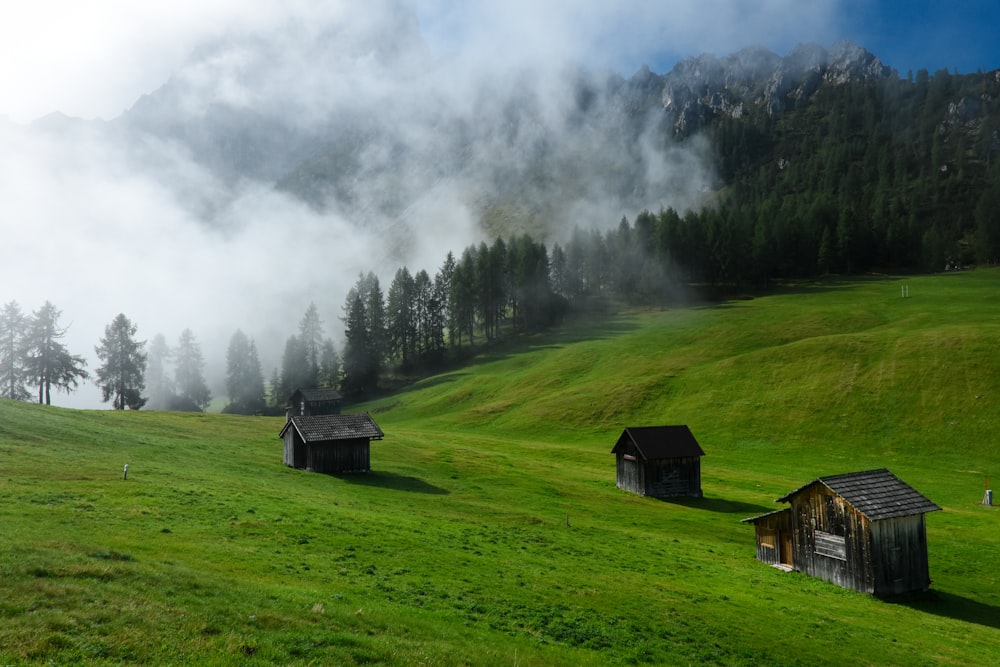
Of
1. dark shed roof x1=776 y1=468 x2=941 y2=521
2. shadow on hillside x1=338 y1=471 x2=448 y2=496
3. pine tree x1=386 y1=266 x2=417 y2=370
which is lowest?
shadow on hillside x1=338 y1=471 x2=448 y2=496

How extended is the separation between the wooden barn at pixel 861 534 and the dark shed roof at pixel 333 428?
114ft

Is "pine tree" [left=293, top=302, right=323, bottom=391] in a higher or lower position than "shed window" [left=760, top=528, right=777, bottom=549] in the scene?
higher

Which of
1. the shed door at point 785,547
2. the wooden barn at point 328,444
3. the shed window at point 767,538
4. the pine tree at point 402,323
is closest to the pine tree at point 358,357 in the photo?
the pine tree at point 402,323

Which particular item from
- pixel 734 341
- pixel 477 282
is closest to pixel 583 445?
pixel 734 341

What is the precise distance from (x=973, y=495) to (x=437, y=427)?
219ft

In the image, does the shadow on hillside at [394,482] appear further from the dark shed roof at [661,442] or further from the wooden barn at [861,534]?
the wooden barn at [861,534]

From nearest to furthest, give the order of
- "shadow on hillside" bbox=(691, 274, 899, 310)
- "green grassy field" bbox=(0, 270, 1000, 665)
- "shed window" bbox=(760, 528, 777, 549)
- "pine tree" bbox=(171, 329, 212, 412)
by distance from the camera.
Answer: "green grassy field" bbox=(0, 270, 1000, 665)
"shed window" bbox=(760, 528, 777, 549)
"pine tree" bbox=(171, 329, 212, 412)
"shadow on hillside" bbox=(691, 274, 899, 310)

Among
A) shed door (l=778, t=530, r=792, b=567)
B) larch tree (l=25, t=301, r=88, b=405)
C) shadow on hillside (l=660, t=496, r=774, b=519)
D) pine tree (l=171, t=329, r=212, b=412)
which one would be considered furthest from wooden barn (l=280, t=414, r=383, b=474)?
pine tree (l=171, t=329, r=212, b=412)

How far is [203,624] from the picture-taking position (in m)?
14.4

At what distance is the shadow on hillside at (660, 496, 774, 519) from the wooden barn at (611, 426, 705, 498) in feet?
5.34

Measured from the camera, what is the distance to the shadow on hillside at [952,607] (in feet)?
95.3

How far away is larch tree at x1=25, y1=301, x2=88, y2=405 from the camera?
95.1m

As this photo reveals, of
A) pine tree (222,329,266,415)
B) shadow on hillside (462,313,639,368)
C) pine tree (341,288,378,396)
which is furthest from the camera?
pine tree (222,329,266,415)

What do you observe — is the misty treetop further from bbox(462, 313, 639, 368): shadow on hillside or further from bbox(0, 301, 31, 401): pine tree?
bbox(462, 313, 639, 368): shadow on hillside
